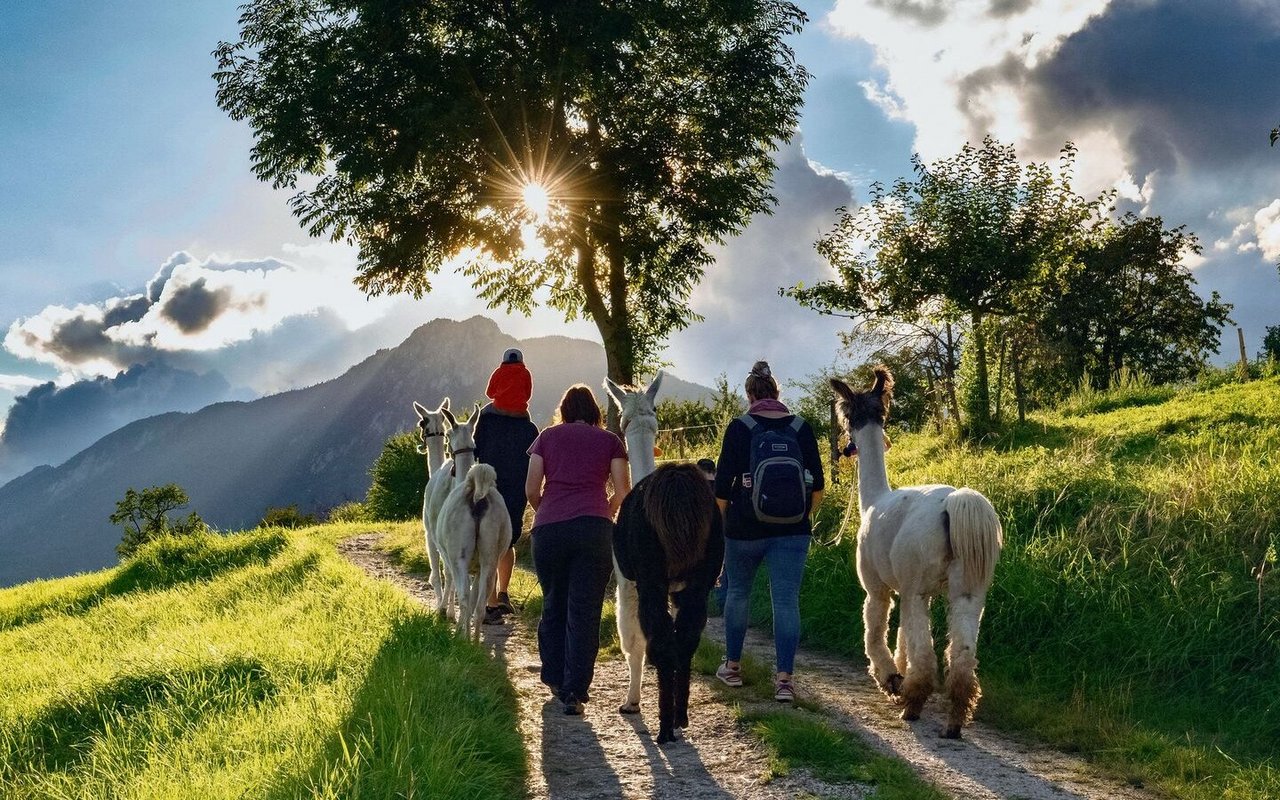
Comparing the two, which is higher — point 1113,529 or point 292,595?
point 1113,529

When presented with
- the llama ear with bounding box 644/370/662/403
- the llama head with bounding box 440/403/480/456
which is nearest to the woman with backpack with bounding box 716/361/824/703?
the llama ear with bounding box 644/370/662/403

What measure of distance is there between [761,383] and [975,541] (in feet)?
6.55

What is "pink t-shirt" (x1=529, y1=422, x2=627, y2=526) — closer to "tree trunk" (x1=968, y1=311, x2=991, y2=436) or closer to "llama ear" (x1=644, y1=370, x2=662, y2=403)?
"llama ear" (x1=644, y1=370, x2=662, y2=403)

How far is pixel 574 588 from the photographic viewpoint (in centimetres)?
669

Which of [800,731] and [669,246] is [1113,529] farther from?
[669,246]

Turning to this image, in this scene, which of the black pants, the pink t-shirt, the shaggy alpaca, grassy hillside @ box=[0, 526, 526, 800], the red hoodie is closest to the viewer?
grassy hillside @ box=[0, 526, 526, 800]

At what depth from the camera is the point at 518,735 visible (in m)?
5.69

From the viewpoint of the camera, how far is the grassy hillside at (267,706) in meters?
4.72

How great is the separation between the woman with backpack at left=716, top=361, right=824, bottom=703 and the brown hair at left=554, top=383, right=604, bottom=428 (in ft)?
3.32

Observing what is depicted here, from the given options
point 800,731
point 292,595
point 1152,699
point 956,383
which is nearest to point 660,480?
point 800,731

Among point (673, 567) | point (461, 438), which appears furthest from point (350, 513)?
point (673, 567)

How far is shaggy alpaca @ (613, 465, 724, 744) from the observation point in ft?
19.3

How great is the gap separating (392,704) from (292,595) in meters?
6.95

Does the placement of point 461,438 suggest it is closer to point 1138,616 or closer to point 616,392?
point 616,392
